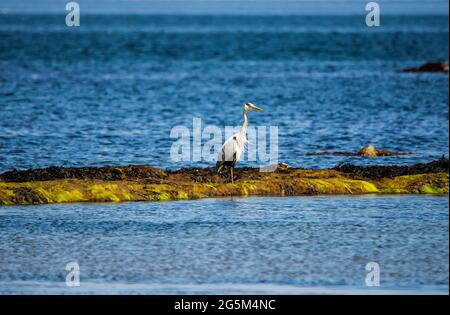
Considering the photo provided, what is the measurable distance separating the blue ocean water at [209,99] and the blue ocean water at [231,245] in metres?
5.85

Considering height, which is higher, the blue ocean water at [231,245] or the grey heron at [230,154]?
the grey heron at [230,154]

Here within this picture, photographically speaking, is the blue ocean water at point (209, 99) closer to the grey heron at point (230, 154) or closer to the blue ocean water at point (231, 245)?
the grey heron at point (230, 154)

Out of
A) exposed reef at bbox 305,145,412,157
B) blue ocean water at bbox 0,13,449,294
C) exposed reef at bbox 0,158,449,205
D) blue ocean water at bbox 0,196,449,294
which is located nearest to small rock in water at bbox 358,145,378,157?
exposed reef at bbox 305,145,412,157

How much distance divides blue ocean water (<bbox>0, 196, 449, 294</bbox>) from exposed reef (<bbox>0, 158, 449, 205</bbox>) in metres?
0.35

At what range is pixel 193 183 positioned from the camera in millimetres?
21625

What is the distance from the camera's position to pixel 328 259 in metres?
16.9

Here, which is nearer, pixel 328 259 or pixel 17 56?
pixel 328 259

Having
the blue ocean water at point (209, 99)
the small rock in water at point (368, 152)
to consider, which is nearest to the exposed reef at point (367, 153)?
the small rock in water at point (368, 152)

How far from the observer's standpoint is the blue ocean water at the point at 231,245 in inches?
613

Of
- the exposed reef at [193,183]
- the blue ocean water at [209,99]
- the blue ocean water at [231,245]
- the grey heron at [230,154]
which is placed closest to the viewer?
the blue ocean water at [231,245]

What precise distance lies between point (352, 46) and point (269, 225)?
87.2m

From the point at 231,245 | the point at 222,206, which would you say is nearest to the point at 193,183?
the point at 222,206
